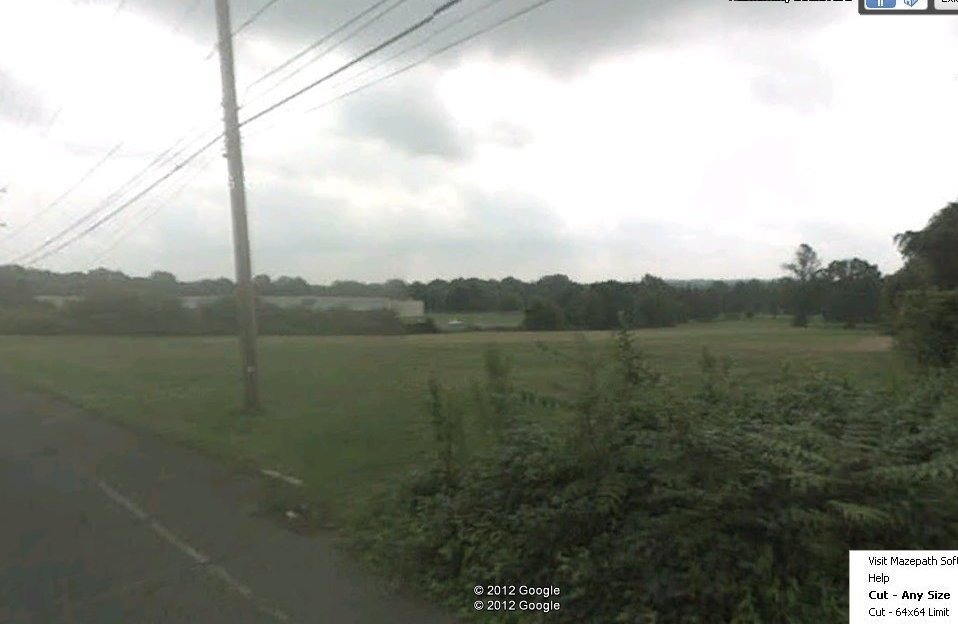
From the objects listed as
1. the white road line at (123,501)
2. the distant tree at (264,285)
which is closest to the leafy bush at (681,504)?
the white road line at (123,501)

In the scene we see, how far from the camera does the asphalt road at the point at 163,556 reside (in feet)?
14.6

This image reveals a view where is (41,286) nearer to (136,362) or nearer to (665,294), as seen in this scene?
(136,362)

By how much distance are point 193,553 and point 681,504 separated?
3.85 metres

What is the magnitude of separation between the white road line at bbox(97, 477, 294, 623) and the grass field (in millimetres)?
1333

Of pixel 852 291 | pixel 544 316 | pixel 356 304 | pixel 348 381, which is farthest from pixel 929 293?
pixel 356 304

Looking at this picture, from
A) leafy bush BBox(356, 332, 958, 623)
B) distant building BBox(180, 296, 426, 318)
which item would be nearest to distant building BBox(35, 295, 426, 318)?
distant building BBox(180, 296, 426, 318)

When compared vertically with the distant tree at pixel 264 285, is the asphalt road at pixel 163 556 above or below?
below

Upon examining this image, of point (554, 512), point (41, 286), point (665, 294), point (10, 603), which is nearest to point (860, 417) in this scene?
point (554, 512)

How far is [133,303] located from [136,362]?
98.5 feet

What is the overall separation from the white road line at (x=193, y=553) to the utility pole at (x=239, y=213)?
5272 millimetres

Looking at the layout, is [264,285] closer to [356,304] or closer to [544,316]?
[356,304]

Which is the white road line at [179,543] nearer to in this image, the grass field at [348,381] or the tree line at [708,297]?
the grass field at [348,381]

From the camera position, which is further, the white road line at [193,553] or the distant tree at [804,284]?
the distant tree at [804,284]

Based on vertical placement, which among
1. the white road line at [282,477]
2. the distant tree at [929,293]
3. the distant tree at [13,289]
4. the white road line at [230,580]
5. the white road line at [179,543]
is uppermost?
the distant tree at [13,289]
